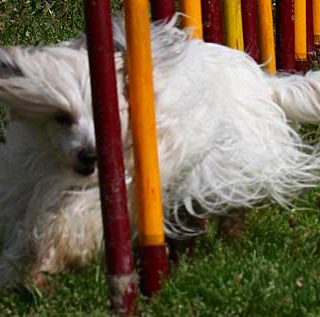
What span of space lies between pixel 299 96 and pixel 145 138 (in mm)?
1263

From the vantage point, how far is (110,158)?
4.52m

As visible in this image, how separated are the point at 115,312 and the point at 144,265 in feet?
0.99

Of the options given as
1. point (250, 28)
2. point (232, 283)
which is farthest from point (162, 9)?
point (232, 283)

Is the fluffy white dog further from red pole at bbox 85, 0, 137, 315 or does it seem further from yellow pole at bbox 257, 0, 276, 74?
yellow pole at bbox 257, 0, 276, 74

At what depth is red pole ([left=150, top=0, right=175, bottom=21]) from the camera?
575 centimetres

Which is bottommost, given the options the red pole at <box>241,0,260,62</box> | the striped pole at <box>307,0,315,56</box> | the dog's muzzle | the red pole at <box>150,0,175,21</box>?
the striped pole at <box>307,0,315,56</box>

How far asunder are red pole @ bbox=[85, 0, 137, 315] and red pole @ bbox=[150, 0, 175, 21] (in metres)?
1.29

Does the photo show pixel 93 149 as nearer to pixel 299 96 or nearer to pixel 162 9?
pixel 162 9

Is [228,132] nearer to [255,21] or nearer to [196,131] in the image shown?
[196,131]

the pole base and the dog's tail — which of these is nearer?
the pole base

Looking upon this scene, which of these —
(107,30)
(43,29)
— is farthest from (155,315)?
(43,29)

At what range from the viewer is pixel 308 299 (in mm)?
4562

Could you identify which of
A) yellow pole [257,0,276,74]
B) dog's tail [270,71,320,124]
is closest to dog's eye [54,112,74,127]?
dog's tail [270,71,320,124]

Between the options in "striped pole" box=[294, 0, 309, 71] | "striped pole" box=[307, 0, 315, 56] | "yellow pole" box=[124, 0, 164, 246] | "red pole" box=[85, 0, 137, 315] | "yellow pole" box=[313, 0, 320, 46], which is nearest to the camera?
"red pole" box=[85, 0, 137, 315]
